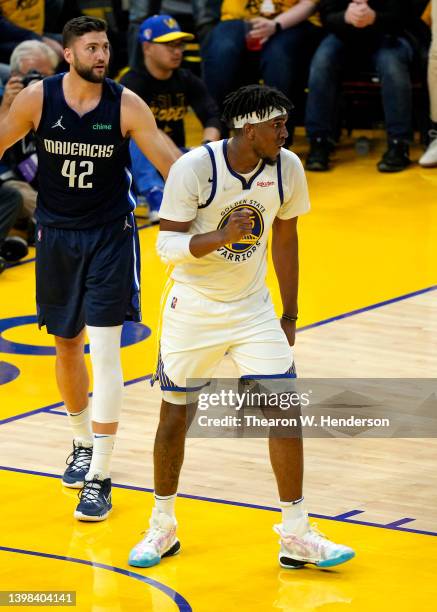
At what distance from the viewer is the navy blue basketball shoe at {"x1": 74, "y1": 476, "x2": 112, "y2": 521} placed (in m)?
5.71

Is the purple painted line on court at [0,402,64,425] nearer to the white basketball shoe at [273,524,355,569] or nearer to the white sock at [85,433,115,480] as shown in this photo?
the white sock at [85,433,115,480]

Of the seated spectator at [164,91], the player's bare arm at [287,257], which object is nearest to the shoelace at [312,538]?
the player's bare arm at [287,257]

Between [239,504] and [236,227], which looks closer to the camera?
[236,227]

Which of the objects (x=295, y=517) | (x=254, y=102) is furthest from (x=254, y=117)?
(x=295, y=517)

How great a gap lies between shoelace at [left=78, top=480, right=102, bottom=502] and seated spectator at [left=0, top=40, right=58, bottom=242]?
460cm

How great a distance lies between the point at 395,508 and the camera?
5758 millimetres

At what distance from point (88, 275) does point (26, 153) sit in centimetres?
477

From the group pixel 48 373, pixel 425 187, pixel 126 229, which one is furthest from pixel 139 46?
pixel 126 229

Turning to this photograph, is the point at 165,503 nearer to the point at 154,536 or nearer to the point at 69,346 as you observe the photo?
the point at 154,536

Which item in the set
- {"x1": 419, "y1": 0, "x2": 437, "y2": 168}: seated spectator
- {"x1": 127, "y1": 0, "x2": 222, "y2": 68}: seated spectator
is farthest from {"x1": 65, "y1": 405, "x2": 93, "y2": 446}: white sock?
{"x1": 127, "y1": 0, "x2": 222, "y2": 68}: seated spectator

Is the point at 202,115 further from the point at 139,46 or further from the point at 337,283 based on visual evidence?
the point at 337,283

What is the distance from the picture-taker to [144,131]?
5691 millimetres

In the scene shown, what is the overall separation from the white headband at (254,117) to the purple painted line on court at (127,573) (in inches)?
64.9

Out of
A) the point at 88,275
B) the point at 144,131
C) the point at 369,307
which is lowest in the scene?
the point at 369,307
